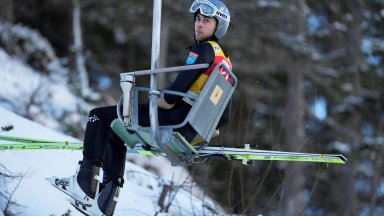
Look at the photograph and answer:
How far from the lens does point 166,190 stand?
900 centimetres

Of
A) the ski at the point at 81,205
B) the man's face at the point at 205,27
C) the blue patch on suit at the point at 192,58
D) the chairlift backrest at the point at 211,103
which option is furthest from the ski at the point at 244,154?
the man's face at the point at 205,27

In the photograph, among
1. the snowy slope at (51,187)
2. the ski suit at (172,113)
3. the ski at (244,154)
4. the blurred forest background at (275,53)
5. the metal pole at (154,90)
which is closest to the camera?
the metal pole at (154,90)

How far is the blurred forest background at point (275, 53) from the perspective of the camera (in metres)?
21.1

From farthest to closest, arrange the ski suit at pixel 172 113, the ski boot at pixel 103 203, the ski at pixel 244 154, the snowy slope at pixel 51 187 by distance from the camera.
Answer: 1. the snowy slope at pixel 51 187
2. the ski boot at pixel 103 203
3. the ski at pixel 244 154
4. the ski suit at pixel 172 113

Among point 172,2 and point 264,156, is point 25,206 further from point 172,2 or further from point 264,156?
point 172,2

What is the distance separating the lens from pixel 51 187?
7879mm

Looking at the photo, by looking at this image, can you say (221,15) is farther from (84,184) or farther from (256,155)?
(84,184)

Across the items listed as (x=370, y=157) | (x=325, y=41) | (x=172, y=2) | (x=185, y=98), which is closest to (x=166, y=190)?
(x=185, y=98)

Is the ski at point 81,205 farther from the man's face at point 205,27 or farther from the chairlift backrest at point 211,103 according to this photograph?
the man's face at point 205,27

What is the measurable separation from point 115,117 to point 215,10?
3.89ft

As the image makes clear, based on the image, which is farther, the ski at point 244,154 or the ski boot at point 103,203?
the ski boot at point 103,203

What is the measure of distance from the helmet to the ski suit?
0.24 metres

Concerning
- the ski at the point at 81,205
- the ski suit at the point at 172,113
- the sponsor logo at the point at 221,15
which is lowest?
the ski at the point at 81,205

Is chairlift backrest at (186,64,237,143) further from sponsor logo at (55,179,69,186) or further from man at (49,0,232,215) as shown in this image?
sponsor logo at (55,179,69,186)
